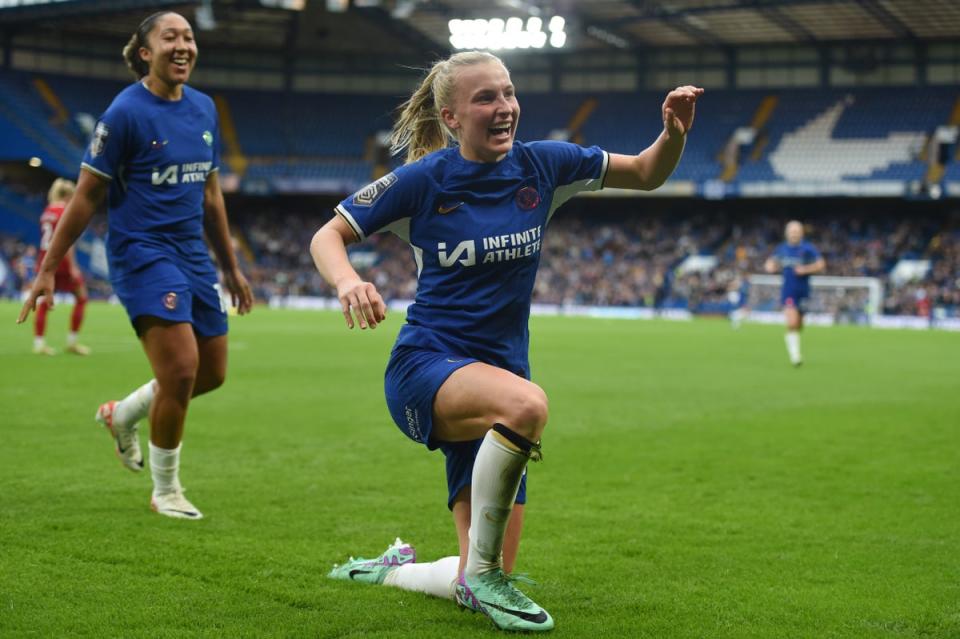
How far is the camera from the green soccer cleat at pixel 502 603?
3.81 meters

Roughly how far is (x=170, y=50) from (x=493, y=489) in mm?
3173

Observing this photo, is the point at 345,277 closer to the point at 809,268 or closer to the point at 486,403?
the point at 486,403

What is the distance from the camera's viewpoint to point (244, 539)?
17.1 ft

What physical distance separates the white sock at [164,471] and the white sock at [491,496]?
91.6 inches

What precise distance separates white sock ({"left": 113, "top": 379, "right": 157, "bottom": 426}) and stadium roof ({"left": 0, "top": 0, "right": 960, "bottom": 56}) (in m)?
36.9

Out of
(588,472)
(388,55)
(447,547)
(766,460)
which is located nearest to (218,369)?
(447,547)

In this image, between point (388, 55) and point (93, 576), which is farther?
point (388, 55)

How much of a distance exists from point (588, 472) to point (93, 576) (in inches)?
151

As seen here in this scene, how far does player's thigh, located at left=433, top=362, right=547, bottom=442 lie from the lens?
3.79m

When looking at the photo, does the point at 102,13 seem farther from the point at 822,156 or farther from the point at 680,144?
the point at 680,144

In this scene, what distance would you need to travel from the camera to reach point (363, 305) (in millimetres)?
3492

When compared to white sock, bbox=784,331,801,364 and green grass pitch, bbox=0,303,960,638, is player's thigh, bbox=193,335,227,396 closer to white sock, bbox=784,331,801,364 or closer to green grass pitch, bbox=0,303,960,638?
green grass pitch, bbox=0,303,960,638

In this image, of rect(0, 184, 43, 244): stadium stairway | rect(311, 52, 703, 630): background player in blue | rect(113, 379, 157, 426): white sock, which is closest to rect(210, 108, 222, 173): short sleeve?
rect(113, 379, 157, 426): white sock

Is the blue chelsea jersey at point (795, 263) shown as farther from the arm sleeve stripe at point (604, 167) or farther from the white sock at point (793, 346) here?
the arm sleeve stripe at point (604, 167)
